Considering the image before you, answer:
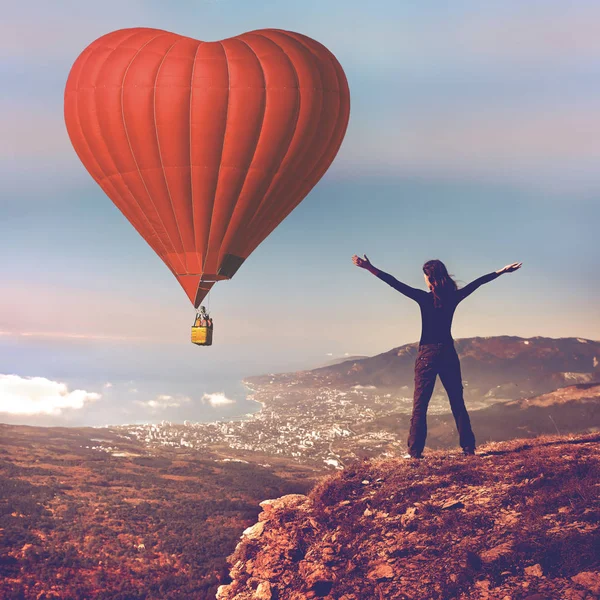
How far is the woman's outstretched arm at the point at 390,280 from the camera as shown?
1895 cm

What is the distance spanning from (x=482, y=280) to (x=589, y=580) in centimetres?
863

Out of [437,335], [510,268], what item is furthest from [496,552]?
[510,268]

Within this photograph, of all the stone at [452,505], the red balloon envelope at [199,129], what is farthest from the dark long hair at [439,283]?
the red balloon envelope at [199,129]

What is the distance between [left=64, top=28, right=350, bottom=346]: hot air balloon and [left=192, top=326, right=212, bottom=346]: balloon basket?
5.01 ft

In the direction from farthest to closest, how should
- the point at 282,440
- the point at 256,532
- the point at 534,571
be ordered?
the point at 282,440 < the point at 256,532 < the point at 534,571

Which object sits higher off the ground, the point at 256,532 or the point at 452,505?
the point at 452,505

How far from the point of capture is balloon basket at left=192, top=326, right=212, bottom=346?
28469mm

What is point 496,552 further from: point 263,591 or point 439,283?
point 439,283

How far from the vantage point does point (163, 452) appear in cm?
12138

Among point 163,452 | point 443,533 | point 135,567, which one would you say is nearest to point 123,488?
point 135,567

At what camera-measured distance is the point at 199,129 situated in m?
29.5

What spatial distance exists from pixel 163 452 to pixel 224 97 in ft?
336

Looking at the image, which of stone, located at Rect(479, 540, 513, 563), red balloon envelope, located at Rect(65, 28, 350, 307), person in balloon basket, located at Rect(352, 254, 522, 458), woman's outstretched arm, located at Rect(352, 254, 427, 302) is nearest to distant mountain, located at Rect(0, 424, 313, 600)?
red balloon envelope, located at Rect(65, 28, 350, 307)

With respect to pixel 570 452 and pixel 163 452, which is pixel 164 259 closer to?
pixel 570 452
